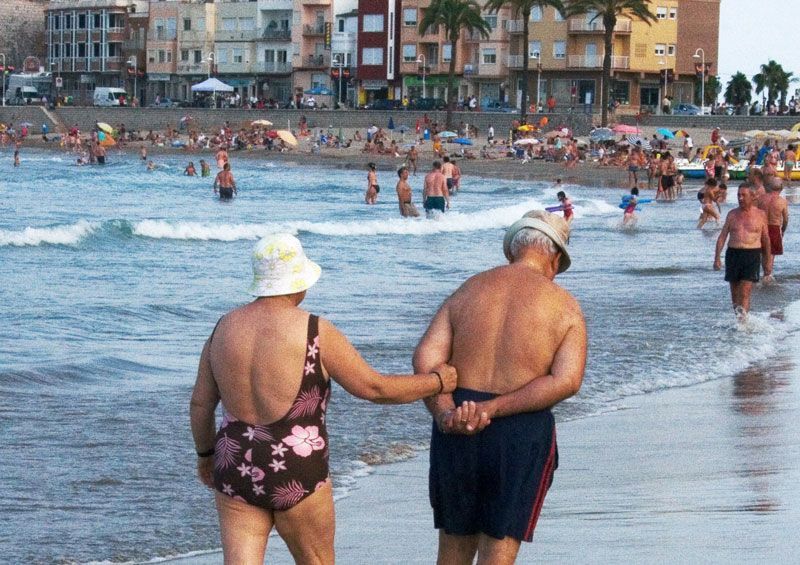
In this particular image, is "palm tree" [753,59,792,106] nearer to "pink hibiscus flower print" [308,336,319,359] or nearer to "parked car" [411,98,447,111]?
"parked car" [411,98,447,111]

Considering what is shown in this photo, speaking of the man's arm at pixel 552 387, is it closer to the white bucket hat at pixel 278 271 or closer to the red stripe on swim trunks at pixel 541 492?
the red stripe on swim trunks at pixel 541 492

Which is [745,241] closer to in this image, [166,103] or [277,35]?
[166,103]

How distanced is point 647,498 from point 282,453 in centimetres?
273

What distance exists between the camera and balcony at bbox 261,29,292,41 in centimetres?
9469

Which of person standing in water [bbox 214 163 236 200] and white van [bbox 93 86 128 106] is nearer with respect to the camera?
person standing in water [bbox 214 163 236 200]

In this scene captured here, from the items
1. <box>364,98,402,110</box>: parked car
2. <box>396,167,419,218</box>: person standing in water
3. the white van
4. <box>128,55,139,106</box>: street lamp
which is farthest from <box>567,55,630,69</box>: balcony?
<box>396,167,419,218</box>: person standing in water

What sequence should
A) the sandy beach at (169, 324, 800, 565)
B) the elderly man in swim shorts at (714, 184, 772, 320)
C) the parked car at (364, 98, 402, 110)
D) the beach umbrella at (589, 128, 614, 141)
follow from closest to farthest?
the sandy beach at (169, 324, 800, 565)
the elderly man in swim shorts at (714, 184, 772, 320)
the beach umbrella at (589, 128, 614, 141)
the parked car at (364, 98, 402, 110)

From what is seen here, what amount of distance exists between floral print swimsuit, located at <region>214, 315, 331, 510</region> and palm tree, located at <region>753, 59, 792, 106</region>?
87379 millimetres

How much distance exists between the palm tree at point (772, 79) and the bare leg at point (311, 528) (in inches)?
3437

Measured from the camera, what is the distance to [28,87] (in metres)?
102

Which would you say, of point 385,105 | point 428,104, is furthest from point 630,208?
point 385,105

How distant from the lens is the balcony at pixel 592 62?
3014 inches

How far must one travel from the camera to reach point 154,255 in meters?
25.3

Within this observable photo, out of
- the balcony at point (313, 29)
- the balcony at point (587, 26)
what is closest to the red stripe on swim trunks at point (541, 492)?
the balcony at point (587, 26)
